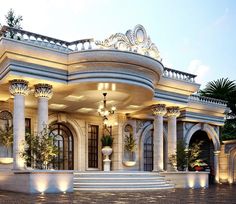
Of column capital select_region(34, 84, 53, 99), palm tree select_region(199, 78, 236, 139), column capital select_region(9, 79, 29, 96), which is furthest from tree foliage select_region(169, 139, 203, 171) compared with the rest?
palm tree select_region(199, 78, 236, 139)

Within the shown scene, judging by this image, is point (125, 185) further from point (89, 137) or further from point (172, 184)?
point (89, 137)

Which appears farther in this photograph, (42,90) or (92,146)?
(92,146)

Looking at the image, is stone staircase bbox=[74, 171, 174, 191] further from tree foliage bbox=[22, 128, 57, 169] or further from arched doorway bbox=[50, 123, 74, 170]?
arched doorway bbox=[50, 123, 74, 170]

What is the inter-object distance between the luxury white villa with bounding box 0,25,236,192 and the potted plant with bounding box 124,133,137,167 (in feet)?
0.47

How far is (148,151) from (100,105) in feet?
22.1

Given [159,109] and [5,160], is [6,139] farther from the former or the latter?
[159,109]

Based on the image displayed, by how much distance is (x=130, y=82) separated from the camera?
14539 mm

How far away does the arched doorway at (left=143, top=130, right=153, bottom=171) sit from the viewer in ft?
73.8

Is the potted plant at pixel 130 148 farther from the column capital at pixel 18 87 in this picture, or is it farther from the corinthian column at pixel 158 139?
the column capital at pixel 18 87

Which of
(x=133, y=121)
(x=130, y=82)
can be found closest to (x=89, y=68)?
(x=130, y=82)

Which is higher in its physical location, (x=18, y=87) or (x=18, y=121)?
(x=18, y=87)

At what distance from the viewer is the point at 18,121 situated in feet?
44.8

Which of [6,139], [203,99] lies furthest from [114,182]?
[203,99]

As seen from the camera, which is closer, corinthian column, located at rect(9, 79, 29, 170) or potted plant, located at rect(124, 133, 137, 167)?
corinthian column, located at rect(9, 79, 29, 170)
